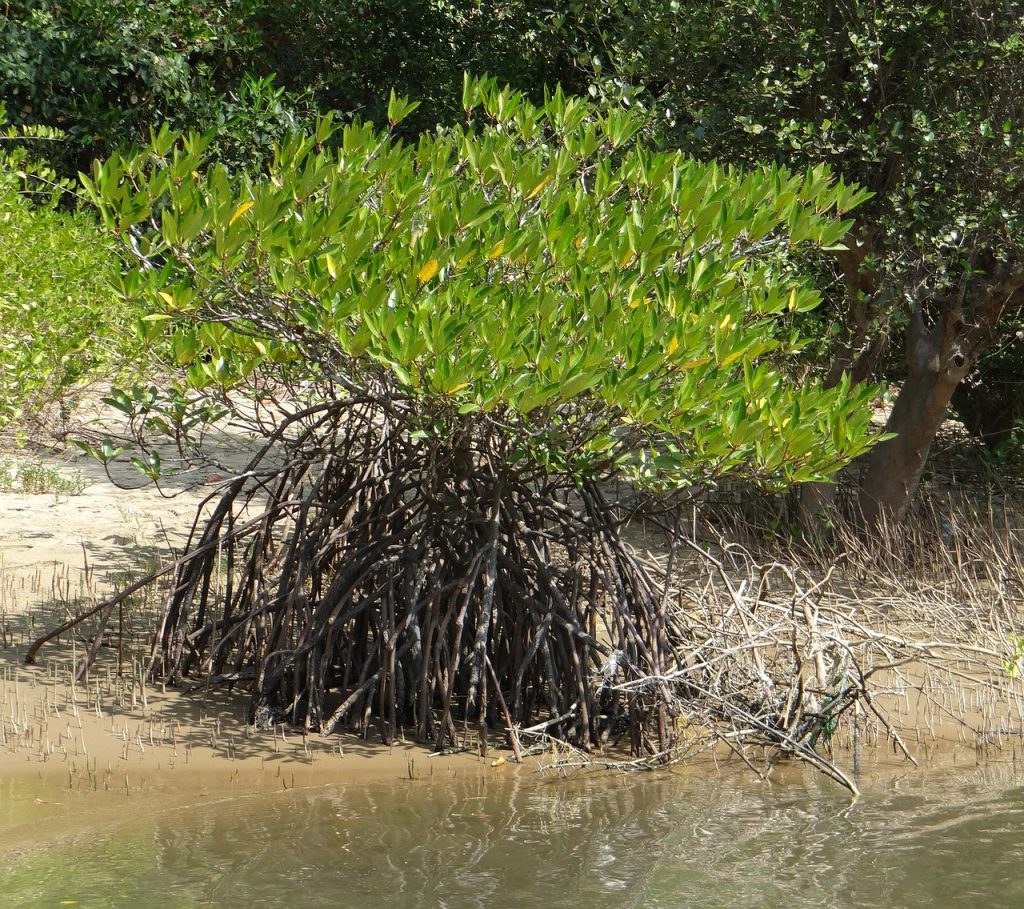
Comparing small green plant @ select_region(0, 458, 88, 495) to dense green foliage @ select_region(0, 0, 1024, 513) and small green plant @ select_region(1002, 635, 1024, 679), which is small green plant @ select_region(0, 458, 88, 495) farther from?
small green plant @ select_region(1002, 635, 1024, 679)

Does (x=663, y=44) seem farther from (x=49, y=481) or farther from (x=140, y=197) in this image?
(x=49, y=481)

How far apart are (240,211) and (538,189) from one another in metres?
1.33

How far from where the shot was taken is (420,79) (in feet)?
45.2

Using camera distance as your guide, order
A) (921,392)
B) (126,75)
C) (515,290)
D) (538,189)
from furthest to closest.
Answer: (126,75), (921,392), (538,189), (515,290)

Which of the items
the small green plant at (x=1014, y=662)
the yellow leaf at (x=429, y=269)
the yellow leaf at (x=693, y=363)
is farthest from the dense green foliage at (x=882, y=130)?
the yellow leaf at (x=693, y=363)

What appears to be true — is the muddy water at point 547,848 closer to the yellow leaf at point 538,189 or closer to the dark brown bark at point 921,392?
the yellow leaf at point 538,189

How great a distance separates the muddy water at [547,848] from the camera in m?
4.39

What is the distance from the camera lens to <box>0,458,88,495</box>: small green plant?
904 cm

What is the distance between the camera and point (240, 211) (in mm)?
4820

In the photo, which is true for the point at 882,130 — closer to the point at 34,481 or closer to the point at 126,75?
the point at 34,481

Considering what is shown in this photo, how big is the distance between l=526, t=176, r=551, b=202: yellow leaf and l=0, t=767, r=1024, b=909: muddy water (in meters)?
2.50

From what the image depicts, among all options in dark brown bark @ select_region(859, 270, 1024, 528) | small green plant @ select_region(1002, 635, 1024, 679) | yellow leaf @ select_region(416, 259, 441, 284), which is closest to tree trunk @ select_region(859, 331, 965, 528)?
dark brown bark @ select_region(859, 270, 1024, 528)

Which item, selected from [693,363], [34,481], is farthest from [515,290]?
[34,481]

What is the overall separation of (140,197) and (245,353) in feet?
3.55
